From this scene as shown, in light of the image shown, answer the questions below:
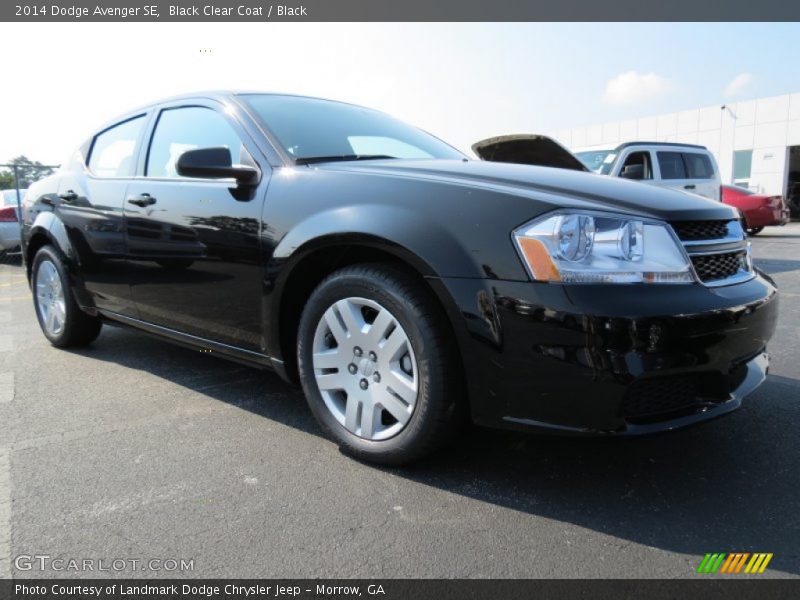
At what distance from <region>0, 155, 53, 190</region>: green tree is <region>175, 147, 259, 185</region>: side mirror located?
405 inches

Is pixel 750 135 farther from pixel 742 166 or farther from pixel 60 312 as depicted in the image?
pixel 60 312

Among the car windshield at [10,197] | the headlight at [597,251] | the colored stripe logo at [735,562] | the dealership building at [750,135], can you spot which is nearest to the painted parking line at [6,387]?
the headlight at [597,251]

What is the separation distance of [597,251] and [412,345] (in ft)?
2.30

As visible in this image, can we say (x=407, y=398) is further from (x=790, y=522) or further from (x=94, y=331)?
(x=94, y=331)

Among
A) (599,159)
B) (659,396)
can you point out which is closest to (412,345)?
(659,396)

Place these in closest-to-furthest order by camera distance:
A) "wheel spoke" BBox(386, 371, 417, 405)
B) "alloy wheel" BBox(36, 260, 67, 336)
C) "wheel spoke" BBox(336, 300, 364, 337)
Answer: "wheel spoke" BBox(386, 371, 417, 405) < "wheel spoke" BBox(336, 300, 364, 337) < "alloy wheel" BBox(36, 260, 67, 336)

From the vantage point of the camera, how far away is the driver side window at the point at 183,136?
293cm

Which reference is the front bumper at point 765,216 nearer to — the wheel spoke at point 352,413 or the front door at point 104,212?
the front door at point 104,212

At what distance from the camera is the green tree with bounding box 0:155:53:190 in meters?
11.1

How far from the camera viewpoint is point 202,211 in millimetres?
2777

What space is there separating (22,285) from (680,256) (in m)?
8.63

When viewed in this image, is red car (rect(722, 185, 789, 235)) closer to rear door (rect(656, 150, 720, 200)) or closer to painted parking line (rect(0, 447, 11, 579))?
rear door (rect(656, 150, 720, 200))

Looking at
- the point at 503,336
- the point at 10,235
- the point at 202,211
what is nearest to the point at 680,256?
the point at 503,336

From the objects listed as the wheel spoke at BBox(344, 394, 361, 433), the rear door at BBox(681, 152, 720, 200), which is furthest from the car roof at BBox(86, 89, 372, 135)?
the rear door at BBox(681, 152, 720, 200)
